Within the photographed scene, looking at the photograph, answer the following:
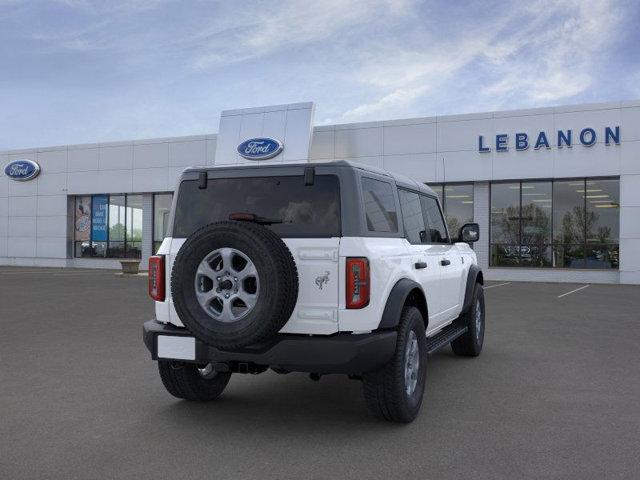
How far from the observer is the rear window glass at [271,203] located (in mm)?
4461

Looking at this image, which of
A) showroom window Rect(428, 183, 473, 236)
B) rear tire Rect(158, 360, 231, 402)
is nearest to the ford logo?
showroom window Rect(428, 183, 473, 236)

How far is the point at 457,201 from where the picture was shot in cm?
2473

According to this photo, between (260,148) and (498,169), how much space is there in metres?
9.48

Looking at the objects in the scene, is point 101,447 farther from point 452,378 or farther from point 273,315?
point 452,378

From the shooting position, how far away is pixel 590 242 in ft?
74.7

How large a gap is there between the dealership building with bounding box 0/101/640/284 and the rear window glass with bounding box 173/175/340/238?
1767 centimetres

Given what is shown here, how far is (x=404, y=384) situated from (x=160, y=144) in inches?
1044

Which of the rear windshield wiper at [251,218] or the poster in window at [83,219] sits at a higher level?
the poster in window at [83,219]

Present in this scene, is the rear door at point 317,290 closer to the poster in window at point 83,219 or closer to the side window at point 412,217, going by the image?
the side window at point 412,217

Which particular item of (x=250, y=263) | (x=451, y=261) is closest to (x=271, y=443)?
(x=250, y=263)

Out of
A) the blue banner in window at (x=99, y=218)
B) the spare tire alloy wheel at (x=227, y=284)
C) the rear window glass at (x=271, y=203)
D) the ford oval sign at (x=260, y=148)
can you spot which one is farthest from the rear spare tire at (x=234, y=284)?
the blue banner in window at (x=99, y=218)

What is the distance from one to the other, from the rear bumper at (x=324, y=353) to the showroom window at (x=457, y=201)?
20753 mm

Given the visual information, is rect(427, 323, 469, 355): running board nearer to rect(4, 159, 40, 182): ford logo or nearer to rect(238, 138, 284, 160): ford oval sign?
rect(238, 138, 284, 160): ford oval sign

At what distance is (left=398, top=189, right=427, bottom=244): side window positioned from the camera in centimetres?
533
